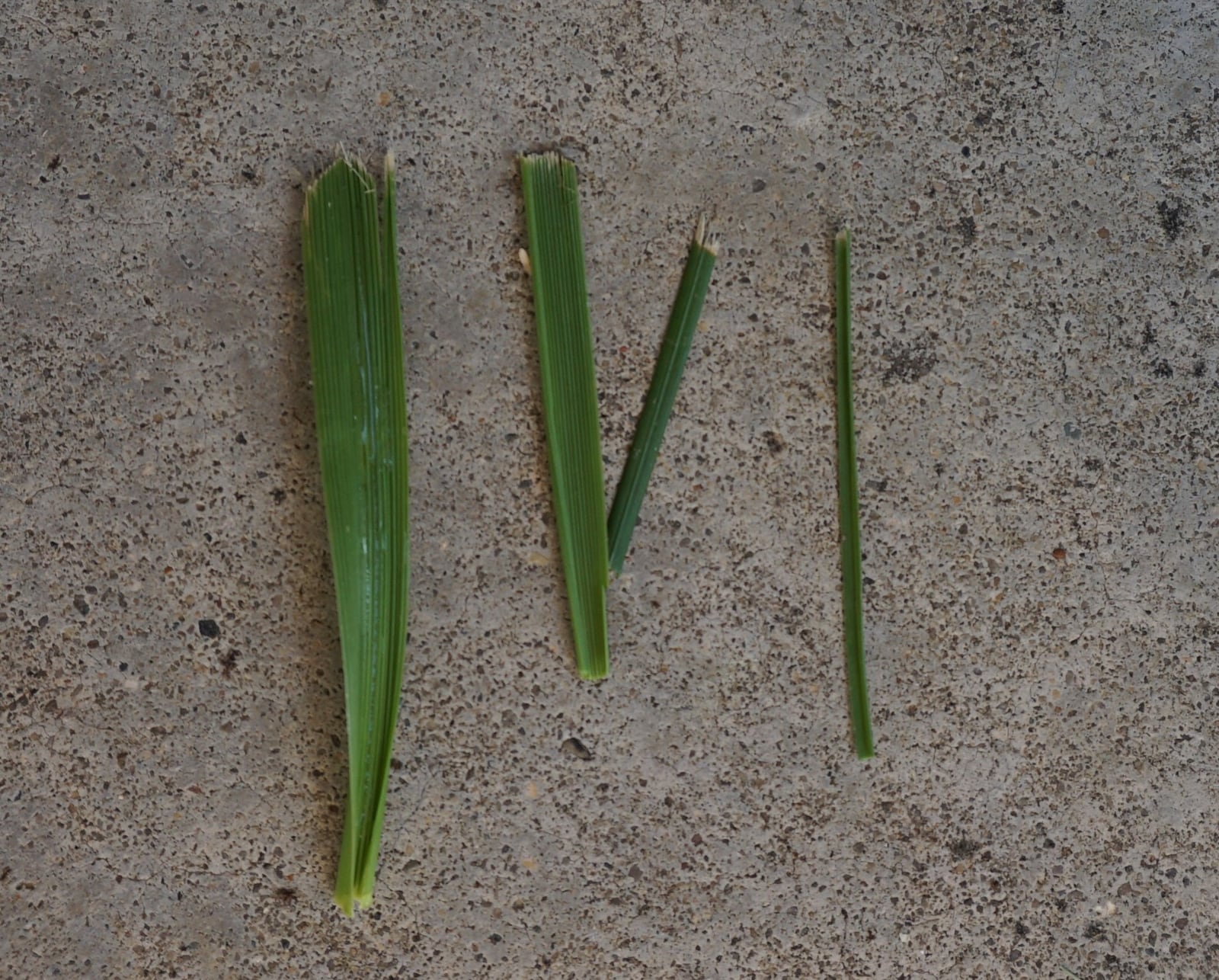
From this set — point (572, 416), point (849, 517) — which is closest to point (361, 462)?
point (572, 416)

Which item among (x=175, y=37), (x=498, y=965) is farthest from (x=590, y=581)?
(x=175, y=37)

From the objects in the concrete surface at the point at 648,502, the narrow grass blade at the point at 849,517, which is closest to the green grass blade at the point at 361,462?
the concrete surface at the point at 648,502

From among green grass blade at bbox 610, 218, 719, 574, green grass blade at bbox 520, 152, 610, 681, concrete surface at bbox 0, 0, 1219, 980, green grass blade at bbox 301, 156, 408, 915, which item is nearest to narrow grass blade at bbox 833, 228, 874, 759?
concrete surface at bbox 0, 0, 1219, 980

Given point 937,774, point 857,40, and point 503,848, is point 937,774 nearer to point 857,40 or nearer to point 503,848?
point 503,848

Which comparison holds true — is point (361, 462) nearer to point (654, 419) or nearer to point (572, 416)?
point (572, 416)

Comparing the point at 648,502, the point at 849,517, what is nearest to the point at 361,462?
the point at 648,502

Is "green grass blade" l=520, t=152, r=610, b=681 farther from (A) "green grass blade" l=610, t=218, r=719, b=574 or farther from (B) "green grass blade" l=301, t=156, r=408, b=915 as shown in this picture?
(B) "green grass blade" l=301, t=156, r=408, b=915
